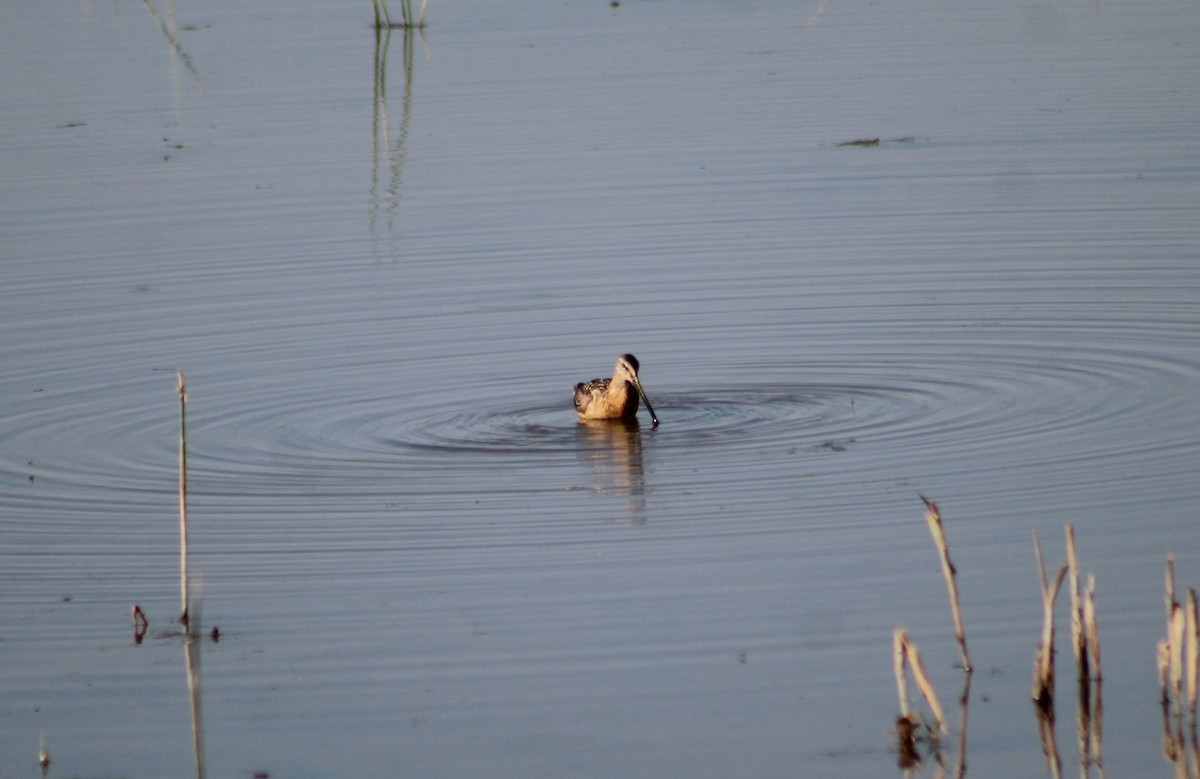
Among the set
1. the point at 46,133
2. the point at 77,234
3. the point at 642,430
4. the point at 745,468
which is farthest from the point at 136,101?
the point at 745,468

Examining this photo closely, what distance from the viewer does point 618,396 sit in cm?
1283

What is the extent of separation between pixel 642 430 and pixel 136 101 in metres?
14.8

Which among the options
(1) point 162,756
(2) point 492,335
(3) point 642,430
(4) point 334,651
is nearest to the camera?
(1) point 162,756

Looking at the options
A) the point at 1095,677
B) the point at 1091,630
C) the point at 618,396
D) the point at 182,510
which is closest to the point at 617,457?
the point at 618,396

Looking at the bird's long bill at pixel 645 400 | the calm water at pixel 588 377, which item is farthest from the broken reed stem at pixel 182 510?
the bird's long bill at pixel 645 400

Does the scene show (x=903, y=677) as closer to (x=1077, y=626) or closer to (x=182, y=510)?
(x=1077, y=626)

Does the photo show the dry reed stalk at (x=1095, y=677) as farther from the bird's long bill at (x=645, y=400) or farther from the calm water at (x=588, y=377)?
the bird's long bill at (x=645, y=400)

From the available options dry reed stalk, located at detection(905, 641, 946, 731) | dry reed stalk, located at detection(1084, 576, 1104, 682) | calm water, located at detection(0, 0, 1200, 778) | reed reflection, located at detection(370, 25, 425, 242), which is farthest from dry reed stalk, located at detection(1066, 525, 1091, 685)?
reed reflection, located at detection(370, 25, 425, 242)

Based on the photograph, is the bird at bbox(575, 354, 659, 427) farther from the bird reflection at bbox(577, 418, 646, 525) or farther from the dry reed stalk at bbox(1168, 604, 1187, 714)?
the dry reed stalk at bbox(1168, 604, 1187, 714)

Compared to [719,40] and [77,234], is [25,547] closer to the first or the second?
[77,234]

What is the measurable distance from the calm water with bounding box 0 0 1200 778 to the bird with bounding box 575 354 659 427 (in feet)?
0.86

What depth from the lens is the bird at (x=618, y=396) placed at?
41.8 ft

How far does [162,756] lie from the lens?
7.23 meters

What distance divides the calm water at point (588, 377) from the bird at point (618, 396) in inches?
10.3
